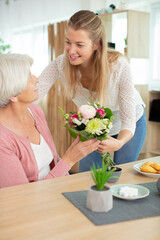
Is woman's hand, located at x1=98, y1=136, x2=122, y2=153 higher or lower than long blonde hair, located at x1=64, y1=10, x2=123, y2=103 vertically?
lower

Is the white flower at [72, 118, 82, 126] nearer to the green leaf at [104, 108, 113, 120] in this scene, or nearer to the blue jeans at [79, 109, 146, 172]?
the green leaf at [104, 108, 113, 120]

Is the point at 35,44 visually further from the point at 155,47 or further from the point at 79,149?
the point at 79,149

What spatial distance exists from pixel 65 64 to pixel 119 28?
8.23ft

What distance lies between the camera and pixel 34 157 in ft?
6.10

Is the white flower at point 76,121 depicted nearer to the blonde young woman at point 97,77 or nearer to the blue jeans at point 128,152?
the blonde young woman at point 97,77

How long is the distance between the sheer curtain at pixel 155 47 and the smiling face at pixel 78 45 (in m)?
3.09

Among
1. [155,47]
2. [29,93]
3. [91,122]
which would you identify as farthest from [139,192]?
[155,47]

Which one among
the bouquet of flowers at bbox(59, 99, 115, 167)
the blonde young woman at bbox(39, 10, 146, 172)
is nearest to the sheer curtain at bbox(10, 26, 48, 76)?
the blonde young woman at bbox(39, 10, 146, 172)

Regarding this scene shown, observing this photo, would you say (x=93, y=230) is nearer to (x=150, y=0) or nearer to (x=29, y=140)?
(x=29, y=140)

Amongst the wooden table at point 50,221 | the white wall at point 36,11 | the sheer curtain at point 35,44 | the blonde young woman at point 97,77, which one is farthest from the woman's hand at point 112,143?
the sheer curtain at point 35,44

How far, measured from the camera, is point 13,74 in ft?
5.78

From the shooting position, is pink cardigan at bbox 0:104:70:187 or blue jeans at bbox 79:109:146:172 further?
blue jeans at bbox 79:109:146:172

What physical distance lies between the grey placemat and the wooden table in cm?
2

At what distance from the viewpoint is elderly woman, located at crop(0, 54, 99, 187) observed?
1699mm
